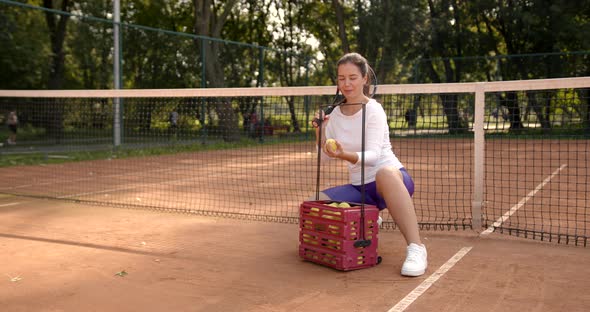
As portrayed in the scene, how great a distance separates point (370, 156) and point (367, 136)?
0.16 metres

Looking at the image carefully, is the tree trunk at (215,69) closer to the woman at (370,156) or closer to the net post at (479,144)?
the net post at (479,144)

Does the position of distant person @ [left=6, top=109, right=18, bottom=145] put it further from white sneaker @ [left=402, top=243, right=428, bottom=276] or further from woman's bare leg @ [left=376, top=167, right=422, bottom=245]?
white sneaker @ [left=402, top=243, right=428, bottom=276]

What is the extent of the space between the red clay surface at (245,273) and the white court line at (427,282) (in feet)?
0.13

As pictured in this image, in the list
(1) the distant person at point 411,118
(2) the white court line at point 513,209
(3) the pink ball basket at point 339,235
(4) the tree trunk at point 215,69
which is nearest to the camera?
(3) the pink ball basket at point 339,235

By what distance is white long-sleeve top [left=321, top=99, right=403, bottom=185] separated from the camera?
4055 millimetres

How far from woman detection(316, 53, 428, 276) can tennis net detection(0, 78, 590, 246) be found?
1.26m

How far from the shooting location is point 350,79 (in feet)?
13.5

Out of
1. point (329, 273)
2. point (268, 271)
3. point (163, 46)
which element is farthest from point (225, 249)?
point (163, 46)

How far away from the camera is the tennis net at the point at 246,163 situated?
228 inches

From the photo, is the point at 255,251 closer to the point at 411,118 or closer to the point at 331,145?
the point at 331,145

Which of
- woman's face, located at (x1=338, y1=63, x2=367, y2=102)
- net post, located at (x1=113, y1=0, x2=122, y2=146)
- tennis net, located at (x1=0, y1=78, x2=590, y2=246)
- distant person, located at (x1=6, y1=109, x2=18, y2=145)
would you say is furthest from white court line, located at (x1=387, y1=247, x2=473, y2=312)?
distant person, located at (x1=6, y1=109, x2=18, y2=145)

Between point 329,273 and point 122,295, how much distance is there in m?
1.37

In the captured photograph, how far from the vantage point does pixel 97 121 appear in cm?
1477

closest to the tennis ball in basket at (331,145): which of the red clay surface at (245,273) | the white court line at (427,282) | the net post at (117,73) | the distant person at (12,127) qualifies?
the red clay surface at (245,273)
